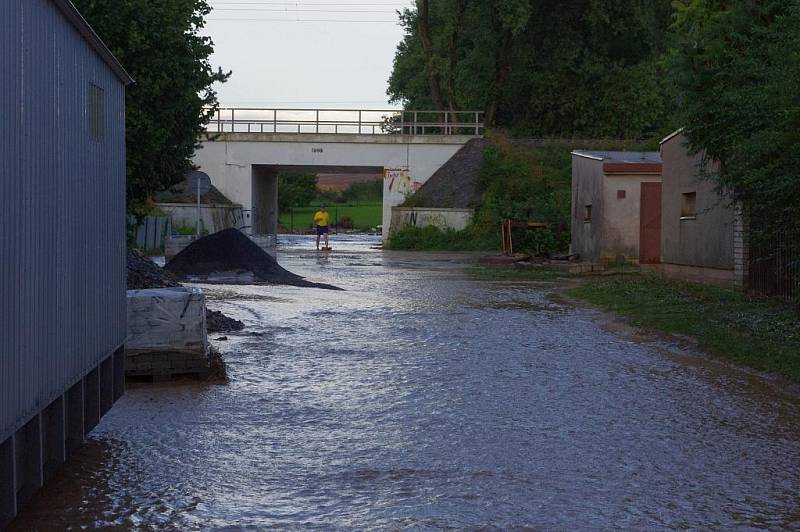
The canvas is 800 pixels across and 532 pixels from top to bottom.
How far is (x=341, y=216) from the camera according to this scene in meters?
99.6

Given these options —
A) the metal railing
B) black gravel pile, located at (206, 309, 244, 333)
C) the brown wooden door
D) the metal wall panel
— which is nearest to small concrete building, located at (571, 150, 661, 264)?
the brown wooden door

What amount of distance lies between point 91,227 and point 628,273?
22.1 meters

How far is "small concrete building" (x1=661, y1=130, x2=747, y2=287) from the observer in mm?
19870

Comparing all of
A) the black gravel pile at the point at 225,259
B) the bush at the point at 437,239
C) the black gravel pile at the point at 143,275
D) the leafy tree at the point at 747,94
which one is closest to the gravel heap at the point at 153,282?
the black gravel pile at the point at 143,275

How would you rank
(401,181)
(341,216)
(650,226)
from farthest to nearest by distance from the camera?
1. (341,216)
2. (401,181)
3. (650,226)

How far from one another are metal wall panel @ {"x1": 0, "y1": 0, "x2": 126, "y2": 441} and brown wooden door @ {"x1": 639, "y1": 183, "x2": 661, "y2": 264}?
2393cm

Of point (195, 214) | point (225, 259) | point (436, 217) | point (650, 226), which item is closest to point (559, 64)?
point (436, 217)

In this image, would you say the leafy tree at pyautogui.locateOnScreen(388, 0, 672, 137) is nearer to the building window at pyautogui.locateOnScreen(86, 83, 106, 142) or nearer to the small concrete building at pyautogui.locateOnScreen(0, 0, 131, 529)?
the building window at pyautogui.locateOnScreen(86, 83, 106, 142)

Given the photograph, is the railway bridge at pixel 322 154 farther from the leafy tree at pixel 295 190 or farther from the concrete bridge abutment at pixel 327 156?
the leafy tree at pixel 295 190

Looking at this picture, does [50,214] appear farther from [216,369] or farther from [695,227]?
[695,227]

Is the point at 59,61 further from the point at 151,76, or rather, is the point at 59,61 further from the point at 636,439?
the point at 151,76

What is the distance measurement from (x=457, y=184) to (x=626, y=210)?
1906 centimetres

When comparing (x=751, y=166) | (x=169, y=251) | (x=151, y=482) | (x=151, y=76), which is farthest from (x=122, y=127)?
(x=169, y=251)

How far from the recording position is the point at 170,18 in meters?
21.5
